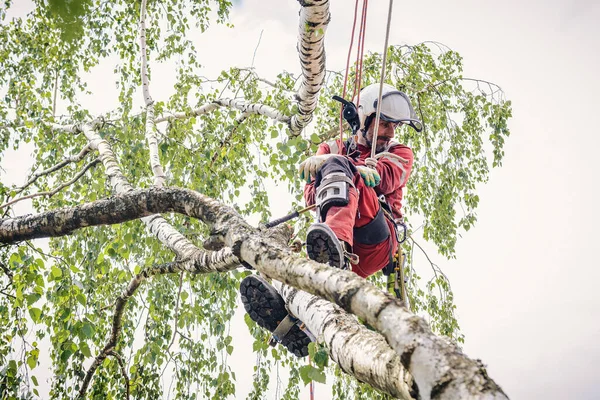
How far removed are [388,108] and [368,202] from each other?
2.41ft

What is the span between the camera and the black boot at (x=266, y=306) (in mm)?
2139

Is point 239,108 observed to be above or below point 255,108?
above

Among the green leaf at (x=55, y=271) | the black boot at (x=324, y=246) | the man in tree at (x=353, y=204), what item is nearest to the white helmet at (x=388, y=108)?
the man in tree at (x=353, y=204)

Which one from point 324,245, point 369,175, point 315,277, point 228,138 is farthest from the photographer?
point 228,138

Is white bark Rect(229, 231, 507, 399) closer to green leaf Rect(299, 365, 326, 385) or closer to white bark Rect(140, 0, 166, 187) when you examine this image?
green leaf Rect(299, 365, 326, 385)

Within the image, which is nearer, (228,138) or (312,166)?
(312,166)

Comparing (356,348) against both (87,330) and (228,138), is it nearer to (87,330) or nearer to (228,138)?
(87,330)

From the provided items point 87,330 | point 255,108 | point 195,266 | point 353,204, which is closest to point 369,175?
point 353,204

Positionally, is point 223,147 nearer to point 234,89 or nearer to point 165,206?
point 234,89

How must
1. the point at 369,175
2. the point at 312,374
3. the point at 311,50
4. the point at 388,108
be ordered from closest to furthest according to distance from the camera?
the point at 312,374 < the point at 369,175 < the point at 311,50 < the point at 388,108

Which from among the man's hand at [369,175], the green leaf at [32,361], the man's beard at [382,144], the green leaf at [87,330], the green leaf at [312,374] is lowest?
the green leaf at [312,374]

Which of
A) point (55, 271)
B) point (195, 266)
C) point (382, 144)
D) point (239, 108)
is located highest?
point (239, 108)

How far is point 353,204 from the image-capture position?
2.22 meters

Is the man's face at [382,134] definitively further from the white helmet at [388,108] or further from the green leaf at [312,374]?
the green leaf at [312,374]
